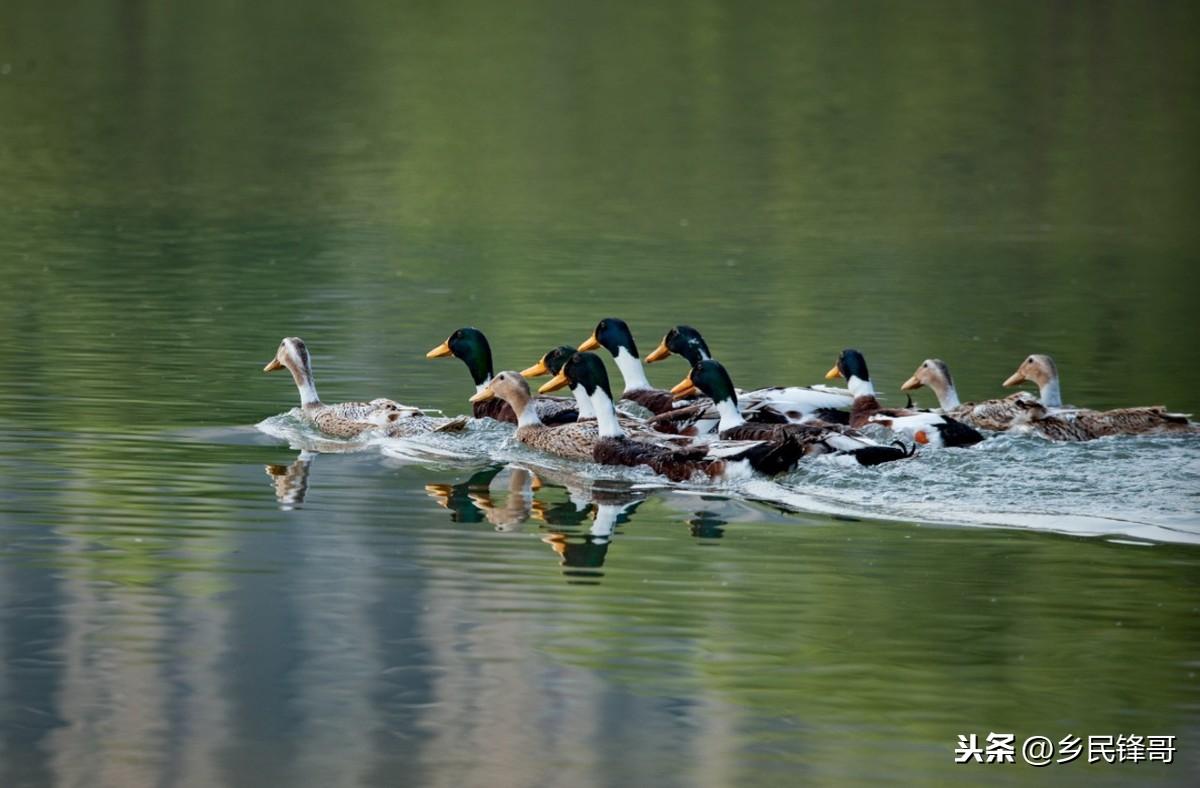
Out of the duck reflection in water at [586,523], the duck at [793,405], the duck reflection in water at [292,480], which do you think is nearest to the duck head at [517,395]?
the duck at [793,405]

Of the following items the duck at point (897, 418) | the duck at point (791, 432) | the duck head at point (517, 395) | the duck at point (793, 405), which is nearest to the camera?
the duck at point (791, 432)

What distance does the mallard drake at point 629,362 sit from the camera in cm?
1828

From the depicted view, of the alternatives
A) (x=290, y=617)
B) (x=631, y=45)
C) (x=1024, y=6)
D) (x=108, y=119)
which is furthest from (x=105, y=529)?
(x=1024, y=6)

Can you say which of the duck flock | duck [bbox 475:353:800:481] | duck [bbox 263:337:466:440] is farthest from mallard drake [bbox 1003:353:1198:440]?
duck [bbox 263:337:466:440]

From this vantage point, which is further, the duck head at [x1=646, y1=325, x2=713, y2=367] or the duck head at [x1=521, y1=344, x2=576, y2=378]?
the duck head at [x1=646, y1=325, x2=713, y2=367]

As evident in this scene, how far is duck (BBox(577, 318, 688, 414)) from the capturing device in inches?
720

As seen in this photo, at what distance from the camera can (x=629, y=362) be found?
60.6 feet

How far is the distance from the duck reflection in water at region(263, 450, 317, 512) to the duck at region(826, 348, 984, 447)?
13.7ft

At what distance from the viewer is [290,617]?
36.5 ft

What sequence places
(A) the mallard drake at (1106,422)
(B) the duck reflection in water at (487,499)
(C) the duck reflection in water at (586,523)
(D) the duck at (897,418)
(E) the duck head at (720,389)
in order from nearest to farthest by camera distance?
(C) the duck reflection in water at (586,523) < (B) the duck reflection in water at (487,499) < (D) the duck at (897,418) < (E) the duck head at (720,389) < (A) the mallard drake at (1106,422)

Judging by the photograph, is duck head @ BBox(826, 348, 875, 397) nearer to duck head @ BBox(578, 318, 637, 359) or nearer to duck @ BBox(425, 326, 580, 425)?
duck head @ BBox(578, 318, 637, 359)

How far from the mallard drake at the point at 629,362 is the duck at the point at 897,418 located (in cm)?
Answer: 147

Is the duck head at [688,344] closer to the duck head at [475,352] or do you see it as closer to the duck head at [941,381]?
the duck head at [475,352]

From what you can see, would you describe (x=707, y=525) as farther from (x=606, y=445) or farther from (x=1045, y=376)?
(x=1045, y=376)
